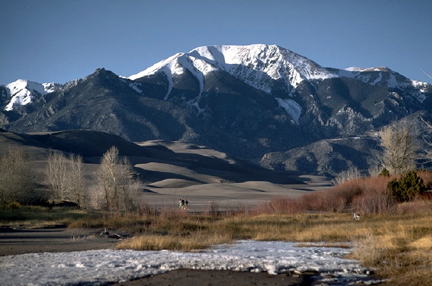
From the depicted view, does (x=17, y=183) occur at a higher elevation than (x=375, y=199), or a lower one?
higher

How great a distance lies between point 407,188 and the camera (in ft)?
131

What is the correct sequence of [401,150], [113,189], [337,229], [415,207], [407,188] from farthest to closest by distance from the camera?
[401,150]
[113,189]
[407,188]
[415,207]
[337,229]

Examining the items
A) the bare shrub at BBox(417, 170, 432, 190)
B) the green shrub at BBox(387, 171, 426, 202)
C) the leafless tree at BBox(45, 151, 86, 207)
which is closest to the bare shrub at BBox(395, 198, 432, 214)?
the green shrub at BBox(387, 171, 426, 202)

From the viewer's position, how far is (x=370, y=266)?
13695 mm

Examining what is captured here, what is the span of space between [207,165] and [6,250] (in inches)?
6609

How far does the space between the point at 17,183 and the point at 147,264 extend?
120 ft

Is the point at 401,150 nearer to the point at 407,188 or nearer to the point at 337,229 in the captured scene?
the point at 407,188

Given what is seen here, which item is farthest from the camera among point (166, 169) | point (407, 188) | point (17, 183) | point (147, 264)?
point (166, 169)

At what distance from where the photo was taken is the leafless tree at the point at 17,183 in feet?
149

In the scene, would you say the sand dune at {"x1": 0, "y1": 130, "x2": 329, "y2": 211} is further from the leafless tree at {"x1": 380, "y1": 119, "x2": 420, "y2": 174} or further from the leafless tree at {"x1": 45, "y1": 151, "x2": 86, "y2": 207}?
the leafless tree at {"x1": 45, "y1": 151, "x2": 86, "y2": 207}

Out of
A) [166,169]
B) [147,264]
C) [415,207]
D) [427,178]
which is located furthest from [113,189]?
[166,169]

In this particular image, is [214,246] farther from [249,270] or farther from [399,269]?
[399,269]

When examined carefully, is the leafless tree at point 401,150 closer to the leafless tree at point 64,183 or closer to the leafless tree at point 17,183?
the leafless tree at point 64,183

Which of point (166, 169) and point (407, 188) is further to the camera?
point (166, 169)
